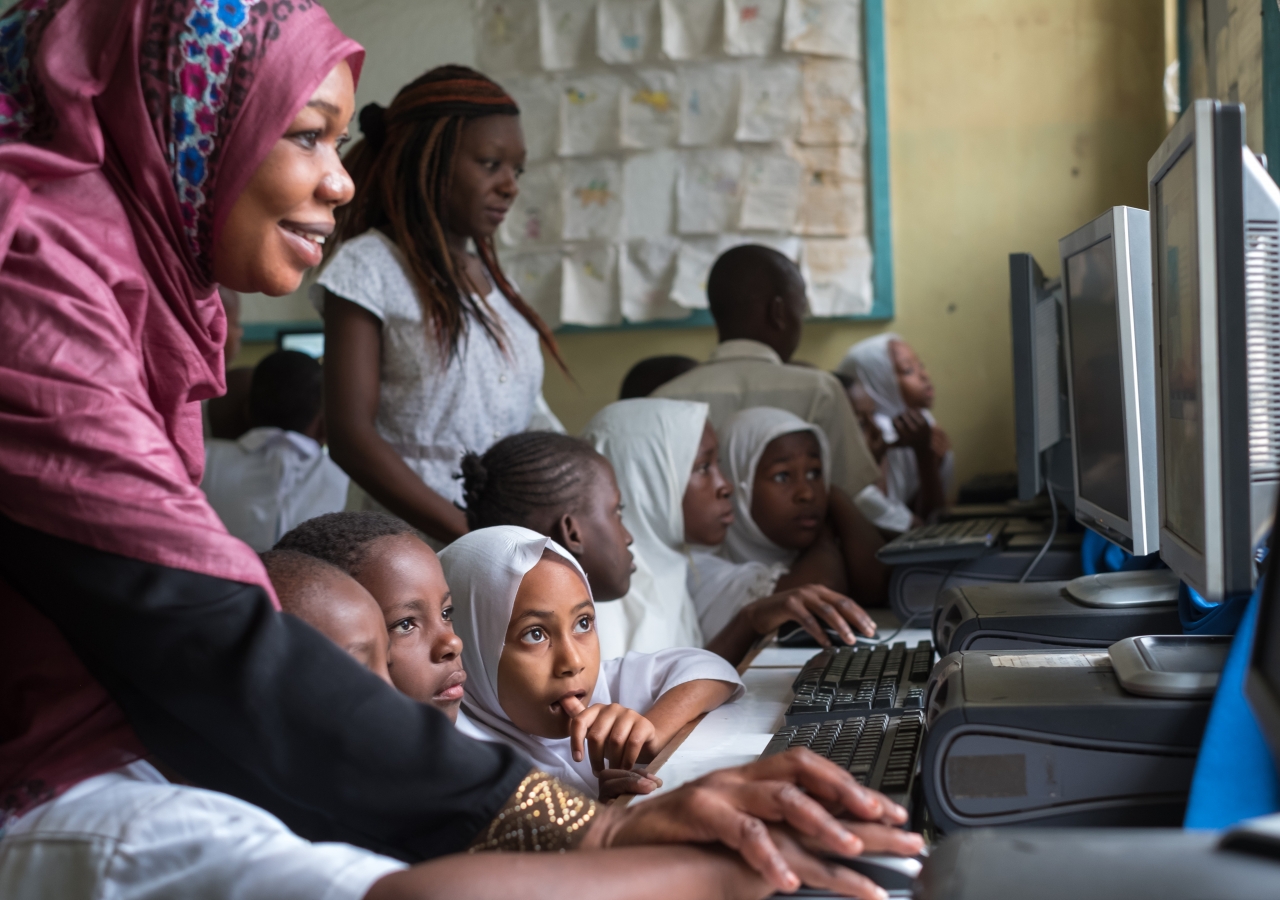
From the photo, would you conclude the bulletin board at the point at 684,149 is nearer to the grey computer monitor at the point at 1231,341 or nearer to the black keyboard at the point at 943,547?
the black keyboard at the point at 943,547

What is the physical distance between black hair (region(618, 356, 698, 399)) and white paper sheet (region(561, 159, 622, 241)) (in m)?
0.60

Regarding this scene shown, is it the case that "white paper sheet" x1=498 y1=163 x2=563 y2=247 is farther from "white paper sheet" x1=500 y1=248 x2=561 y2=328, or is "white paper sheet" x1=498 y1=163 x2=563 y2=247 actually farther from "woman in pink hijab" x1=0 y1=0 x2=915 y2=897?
"woman in pink hijab" x1=0 y1=0 x2=915 y2=897

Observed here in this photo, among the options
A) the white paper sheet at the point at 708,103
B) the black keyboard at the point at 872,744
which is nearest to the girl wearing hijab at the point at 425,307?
the black keyboard at the point at 872,744

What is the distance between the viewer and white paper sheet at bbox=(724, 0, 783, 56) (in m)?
3.62

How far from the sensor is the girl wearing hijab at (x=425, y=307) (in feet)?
6.38

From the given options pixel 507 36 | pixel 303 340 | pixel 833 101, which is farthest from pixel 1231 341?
pixel 303 340

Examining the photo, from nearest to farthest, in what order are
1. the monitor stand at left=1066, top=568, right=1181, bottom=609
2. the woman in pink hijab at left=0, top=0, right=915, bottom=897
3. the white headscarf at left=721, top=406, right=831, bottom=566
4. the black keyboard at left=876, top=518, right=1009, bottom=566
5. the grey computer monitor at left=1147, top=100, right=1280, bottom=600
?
the woman in pink hijab at left=0, top=0, right=915, bottom=897 < the grey computer monitor at left=1147, top=100, right=1280, bottom=600 < the monitor stand at left=1066, top=568, right=1181, bottom=609 < the black keyboard at left=876, top=518, right=1009, bottom=566 < the white headscarf at left=721, top=406, right=831, bottom=566

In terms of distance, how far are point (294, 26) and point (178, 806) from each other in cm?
57

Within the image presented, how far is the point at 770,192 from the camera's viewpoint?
12.0 ft

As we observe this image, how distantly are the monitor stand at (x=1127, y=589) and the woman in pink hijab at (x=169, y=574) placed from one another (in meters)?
0.63

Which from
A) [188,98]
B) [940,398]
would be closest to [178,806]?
[188,98]

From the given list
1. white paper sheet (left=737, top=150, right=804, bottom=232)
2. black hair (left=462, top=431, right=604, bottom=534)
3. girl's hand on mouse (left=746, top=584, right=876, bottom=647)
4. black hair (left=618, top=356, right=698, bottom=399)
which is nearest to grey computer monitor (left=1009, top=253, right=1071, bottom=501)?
girl's hand on mouse (left=746, top=584, right=876, bottom=647)

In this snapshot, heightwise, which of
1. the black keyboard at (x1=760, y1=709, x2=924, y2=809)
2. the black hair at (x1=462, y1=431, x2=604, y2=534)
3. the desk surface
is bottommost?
the desk surface

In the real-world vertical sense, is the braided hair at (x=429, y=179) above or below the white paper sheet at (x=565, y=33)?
below
